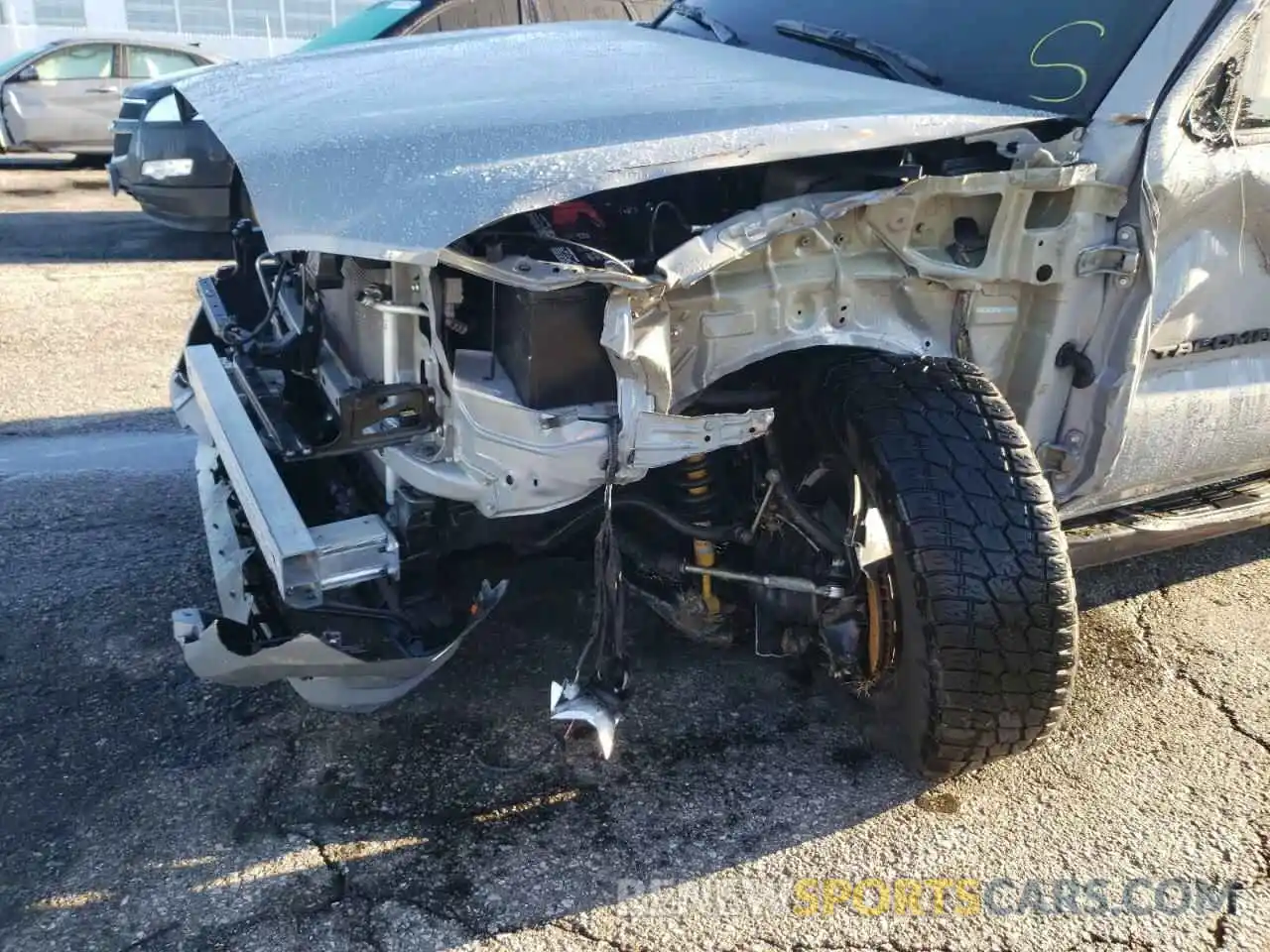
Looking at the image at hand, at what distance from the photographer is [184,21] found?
61.5 ft

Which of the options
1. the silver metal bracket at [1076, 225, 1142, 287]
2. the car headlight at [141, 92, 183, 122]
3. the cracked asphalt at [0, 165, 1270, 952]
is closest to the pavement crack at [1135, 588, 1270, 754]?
the cracked asphalt at [0, 165, 1270, 952]

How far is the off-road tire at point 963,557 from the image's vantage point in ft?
7.87

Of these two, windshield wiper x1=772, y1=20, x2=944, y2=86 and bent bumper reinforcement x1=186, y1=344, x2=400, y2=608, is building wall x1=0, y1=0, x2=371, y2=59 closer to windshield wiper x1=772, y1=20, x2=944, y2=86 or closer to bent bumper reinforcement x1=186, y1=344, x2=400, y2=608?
windshield wiper x1=772, y1=20, x2=944, y2=86

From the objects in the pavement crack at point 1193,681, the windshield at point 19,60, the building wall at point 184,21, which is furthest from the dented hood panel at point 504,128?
the building wall at point 184,21

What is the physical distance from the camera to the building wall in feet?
60.0

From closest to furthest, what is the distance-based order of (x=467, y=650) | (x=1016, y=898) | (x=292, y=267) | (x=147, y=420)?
(x=1016, y=898) → (x=467, y=650) → (x=292, y=267) → (x=147, y=420)

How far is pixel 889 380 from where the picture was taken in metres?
2.55

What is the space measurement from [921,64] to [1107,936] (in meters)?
2.18

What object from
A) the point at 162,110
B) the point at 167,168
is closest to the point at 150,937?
the point at 167,168

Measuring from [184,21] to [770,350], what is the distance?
19.6m

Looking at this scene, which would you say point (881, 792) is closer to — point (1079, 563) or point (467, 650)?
point (1079, 563)

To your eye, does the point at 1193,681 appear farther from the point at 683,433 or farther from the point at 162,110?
the point at 162,110

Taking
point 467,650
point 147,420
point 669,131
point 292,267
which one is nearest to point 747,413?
point 669,131

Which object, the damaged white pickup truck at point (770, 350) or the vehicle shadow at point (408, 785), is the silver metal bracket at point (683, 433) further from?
Result: the vehicle shadow at point (408, 785)
